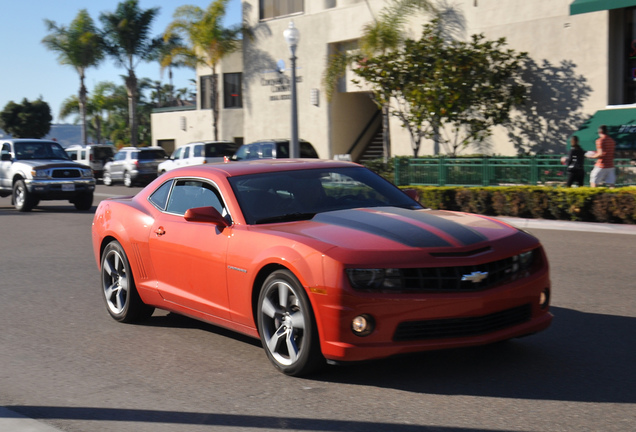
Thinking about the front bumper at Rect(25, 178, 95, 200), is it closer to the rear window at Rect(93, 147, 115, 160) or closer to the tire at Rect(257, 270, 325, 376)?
the tire at Rect(257, 270, 325, 376)

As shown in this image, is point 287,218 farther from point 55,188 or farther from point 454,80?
point 454,80

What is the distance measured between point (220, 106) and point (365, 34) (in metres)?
16.1

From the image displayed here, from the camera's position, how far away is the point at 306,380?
18.2ft

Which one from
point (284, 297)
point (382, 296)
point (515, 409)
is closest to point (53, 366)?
point (284, 297)

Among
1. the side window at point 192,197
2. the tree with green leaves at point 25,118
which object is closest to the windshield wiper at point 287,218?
the side window at point 192,197

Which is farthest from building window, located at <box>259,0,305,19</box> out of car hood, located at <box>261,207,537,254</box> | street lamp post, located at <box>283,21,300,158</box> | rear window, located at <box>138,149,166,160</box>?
car hood, located at <box>261,207,537,254</box>

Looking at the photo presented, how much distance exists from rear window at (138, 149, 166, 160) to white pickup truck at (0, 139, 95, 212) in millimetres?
13260

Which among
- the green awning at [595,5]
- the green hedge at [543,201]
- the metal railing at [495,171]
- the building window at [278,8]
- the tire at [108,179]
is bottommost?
the tire at [108,179]

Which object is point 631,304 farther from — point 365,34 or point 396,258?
point 365,34

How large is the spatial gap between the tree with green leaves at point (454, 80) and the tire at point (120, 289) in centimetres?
1899

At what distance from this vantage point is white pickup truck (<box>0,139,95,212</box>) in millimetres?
21906

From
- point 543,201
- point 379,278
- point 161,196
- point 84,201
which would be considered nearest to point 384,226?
point 379,278

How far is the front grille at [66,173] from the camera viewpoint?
865 inches

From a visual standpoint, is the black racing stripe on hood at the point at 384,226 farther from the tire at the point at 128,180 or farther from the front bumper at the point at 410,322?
the tire at the point at 128,180
